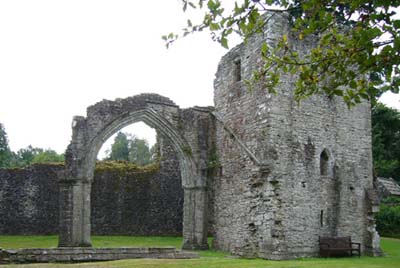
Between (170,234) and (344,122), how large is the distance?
10330mm

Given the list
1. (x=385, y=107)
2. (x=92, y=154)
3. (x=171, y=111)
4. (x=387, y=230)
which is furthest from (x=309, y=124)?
(x=385, y=107)

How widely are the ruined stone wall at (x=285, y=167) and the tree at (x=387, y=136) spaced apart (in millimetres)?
14031

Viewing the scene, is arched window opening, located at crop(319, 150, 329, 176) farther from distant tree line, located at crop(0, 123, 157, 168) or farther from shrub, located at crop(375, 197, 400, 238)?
distant tree line, located at crop(0, 123, 157, 168)

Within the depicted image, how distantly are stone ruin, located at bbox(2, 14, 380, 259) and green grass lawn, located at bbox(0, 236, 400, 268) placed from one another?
1113 millimetres

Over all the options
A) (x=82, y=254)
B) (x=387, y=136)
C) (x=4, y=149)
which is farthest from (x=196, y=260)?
(x=4, y=149)

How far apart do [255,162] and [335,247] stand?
126 inches

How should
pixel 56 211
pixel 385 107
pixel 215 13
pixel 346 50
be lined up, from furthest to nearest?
pixel 385 107
pixel 56 211
pixel 346 50
pixel 215 13

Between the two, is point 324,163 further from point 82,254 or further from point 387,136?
point 387,136

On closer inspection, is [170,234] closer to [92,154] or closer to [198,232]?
[198,232]

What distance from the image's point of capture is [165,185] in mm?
24344

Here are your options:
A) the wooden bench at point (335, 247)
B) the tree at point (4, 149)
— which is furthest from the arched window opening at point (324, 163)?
→ the tree at point (4, 149)

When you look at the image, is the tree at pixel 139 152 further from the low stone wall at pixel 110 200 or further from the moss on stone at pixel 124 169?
the low stone wall at pixel 110 200

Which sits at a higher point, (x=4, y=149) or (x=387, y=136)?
(x=4, y=149)

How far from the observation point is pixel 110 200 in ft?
77.2
